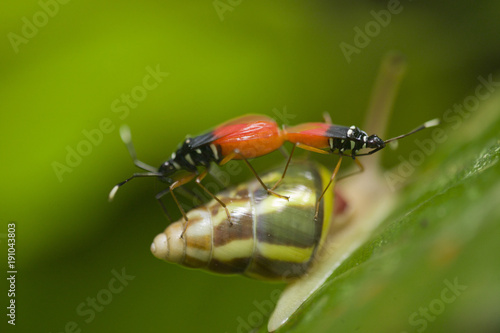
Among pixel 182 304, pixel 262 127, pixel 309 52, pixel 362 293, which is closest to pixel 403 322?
pixel 362 293

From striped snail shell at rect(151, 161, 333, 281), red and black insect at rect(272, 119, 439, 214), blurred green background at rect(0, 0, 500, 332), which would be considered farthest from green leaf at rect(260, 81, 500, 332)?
blurred green background at rect(0, 0, 500, 332)

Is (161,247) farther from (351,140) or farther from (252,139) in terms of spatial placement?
(351,140)

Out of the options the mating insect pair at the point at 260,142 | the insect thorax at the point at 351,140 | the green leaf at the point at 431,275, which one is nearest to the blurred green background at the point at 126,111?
the mating insect pair at the point at 260,142

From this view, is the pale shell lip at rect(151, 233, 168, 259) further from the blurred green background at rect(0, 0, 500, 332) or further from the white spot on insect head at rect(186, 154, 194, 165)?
the blurred green background at rect(0, 0, 500, 332)

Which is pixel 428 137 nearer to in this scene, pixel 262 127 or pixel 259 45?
pixel 259 45

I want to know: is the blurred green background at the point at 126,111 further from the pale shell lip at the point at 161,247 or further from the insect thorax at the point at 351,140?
the insect thorax at the point at 351,140

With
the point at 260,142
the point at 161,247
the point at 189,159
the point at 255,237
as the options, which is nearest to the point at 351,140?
the point at 260,142
